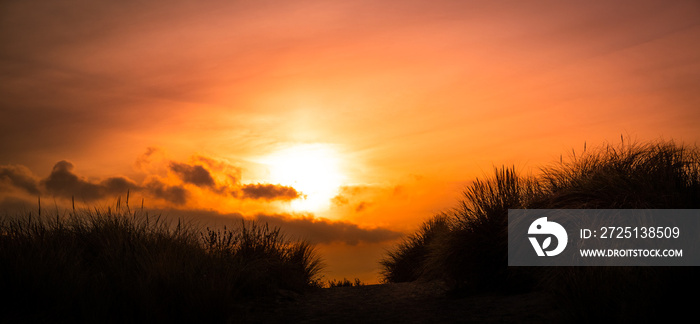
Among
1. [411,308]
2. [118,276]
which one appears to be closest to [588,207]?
[411,308]

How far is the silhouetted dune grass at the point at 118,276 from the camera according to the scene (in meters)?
6.30

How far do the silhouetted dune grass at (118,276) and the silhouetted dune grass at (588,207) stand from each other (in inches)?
135

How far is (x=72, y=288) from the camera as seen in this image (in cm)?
652

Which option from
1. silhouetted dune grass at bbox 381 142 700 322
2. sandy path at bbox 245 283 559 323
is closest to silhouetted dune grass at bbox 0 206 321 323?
sandy path at bbox 245 283 559 323

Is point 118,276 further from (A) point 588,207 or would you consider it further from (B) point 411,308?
(A) point 588,207

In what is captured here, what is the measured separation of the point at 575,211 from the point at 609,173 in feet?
4.40

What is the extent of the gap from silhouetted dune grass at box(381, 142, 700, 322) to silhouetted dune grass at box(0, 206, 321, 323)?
3423 millimetres

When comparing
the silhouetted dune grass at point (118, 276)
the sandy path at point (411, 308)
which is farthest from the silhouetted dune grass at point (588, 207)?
the silhouetted dune grass at point (118, 276)

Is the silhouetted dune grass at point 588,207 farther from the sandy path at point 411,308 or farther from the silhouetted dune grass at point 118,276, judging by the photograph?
the silhouetted dune grass at point 118,276

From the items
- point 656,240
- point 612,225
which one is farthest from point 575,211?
point 656,240

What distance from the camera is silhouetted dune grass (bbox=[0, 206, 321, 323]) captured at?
6301 mm

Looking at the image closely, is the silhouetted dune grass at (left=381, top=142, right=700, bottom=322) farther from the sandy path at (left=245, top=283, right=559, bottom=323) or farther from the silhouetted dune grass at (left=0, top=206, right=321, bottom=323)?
the silhouetted dune grass at (left=0, top=206, right=321, bottom=323)

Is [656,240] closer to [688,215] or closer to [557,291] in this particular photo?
[688,215]

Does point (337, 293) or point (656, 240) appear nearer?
point (656, 240)
